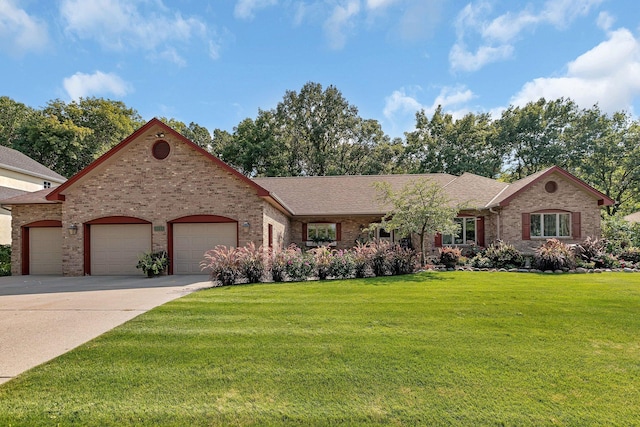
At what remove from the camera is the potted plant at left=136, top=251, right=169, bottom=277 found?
13.0 m

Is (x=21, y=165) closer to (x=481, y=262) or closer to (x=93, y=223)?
(x=93, y=223)

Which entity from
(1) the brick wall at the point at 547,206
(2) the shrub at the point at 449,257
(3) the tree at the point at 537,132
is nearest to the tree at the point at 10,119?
(2) the shrub at the point at 449,257

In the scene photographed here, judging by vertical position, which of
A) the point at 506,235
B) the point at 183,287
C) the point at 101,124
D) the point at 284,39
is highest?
the point at 101,124

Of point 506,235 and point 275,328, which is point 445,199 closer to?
point 506,235

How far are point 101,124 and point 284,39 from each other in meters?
30.2

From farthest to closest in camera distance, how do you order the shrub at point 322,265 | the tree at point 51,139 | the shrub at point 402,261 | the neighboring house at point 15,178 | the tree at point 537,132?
the tree at point 537,132 < the tree at point 51,139 < the neighboring house at point 15,178 < the shrub at point 402,261 < the shrub at point 322,265

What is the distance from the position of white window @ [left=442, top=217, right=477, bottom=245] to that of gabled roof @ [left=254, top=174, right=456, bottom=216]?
2882mm

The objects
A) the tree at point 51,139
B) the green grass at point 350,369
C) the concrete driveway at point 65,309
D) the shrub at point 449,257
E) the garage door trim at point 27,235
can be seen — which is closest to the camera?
the green grass at point 350,369

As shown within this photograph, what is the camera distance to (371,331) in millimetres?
5598

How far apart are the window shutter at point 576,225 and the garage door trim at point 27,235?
80.6ft

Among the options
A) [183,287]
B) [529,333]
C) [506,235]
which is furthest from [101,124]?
[529,333]

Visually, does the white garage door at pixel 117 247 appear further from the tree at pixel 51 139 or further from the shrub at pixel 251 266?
the tree at pixel 51 139

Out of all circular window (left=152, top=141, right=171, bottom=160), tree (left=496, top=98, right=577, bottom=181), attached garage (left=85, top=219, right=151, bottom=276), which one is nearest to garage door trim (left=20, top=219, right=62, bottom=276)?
attached garage (left=85, top=219, right=151, bottom=276)

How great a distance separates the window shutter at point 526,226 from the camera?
650 inches
